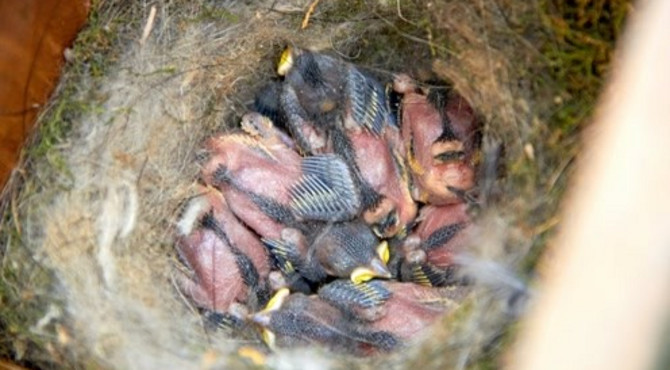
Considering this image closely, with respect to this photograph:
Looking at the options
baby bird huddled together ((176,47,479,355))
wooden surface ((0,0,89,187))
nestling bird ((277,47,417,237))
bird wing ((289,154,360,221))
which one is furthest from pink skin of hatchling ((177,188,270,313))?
wooden surface ((0,0,89,187))

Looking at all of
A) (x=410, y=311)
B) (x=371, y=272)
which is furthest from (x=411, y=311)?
(x=371, y=272)

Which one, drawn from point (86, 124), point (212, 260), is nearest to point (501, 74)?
point (212, 260)

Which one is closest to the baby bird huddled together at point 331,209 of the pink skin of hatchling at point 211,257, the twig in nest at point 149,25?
the pink skin of hatchling at point 211,257

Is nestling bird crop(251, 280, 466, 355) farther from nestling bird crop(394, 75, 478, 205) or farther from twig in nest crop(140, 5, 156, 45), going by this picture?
twig in nest crop(140, 5, 156, 45)

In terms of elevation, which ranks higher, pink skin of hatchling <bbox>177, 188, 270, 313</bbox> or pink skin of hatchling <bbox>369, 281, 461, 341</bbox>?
pink skin of hatchling <bbox>177, 188, 270, 313</bbox>

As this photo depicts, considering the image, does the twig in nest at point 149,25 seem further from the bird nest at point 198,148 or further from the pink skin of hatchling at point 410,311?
the pink skin of hatchling at point 410,311
